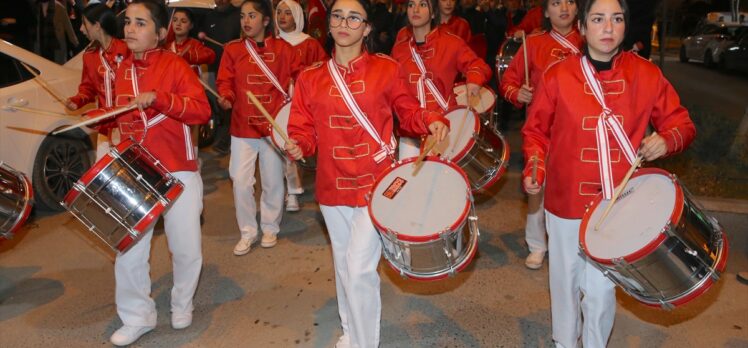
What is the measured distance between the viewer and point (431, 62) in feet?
18.4

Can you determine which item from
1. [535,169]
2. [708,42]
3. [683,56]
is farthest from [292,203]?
[683,56]

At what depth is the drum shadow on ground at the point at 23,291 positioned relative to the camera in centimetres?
508

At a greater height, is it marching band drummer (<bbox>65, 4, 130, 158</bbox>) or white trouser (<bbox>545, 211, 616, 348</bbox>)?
marching band drummer (<bbox>65, 4, 130, 158</bbox>)

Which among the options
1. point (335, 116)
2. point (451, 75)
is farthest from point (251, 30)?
point (335, 116)

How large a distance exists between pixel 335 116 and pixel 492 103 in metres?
2.44

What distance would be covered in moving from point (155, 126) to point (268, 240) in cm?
217

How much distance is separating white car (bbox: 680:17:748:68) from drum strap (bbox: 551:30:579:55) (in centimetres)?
1574

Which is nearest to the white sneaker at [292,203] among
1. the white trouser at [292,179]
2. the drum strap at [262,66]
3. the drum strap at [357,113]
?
the white trouser at [292,179]

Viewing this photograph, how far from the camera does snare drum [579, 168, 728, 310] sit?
9.89 feet

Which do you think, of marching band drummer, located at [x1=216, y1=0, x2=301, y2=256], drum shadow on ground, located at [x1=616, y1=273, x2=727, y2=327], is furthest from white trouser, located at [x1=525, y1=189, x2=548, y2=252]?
marching band drummer, located at [x1=216, y1=0, x2=301, y2=256]

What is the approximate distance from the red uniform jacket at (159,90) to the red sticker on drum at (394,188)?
1335 mm

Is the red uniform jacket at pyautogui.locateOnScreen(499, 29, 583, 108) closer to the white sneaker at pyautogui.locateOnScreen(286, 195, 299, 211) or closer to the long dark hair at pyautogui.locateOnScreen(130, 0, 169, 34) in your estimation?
the long dark hair at pyautogui.locateOnScreen(130, 0, 169, 34)

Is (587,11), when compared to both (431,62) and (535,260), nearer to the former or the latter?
(431,62)

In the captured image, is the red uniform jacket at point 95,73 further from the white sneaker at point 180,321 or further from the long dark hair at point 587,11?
the long dark hair at point 587,11
